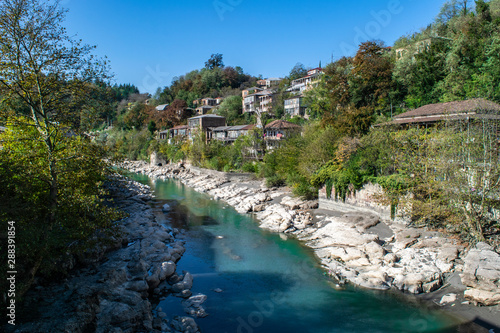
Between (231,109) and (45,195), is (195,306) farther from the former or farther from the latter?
(231,109)

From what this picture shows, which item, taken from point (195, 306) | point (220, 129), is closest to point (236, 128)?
point (220, 129)

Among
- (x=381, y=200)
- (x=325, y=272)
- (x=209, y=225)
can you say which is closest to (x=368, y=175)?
(x=381, y=200)

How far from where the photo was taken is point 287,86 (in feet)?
194

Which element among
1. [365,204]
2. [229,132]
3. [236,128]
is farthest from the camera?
[229,132]

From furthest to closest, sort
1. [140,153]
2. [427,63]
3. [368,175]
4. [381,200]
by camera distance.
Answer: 1. [140,153]
2. [427,63]
3. [368,175]
4. [381,200]

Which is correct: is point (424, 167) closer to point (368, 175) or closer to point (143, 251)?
point (368, 175)

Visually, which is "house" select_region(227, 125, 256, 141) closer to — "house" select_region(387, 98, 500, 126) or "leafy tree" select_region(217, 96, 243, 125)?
"leafy tree" select_region(217, 96, 243, 125)

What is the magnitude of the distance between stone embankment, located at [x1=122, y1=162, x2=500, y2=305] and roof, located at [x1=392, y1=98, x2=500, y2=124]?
606cm

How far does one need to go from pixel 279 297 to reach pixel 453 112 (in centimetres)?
1415

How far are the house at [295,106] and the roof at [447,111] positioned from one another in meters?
23.3

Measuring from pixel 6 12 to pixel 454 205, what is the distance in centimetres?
1745

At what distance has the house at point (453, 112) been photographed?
46.4ft

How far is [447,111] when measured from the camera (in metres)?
15.7

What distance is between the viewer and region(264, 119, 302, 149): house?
115 ft
